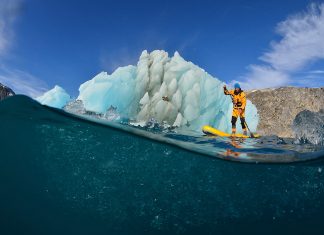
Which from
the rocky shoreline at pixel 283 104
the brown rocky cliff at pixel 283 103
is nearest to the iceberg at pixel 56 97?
the rocky shoreline at pixel 283 104

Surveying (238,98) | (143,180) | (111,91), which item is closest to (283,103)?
(111,91)

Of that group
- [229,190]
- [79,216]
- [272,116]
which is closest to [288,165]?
[229,190]

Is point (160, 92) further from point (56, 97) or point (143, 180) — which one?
point (56, 97)

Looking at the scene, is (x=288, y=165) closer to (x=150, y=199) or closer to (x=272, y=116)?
(x=150, y=199)

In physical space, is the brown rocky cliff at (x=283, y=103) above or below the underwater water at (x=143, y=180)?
above

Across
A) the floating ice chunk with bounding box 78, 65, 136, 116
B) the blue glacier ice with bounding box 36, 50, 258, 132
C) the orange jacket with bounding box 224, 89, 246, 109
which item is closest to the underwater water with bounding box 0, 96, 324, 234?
the orange jacket with bounding box 224, 89, 246, 109

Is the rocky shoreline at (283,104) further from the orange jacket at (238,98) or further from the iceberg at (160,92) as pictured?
the orange jacket at (238,98)

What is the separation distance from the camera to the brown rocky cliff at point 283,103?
6956 cm

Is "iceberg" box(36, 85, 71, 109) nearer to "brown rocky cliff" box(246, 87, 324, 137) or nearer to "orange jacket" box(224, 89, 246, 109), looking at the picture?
"orange jacket" box(224, 89, 246, 109)

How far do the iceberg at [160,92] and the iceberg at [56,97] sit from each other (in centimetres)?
98

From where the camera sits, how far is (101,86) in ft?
63.8

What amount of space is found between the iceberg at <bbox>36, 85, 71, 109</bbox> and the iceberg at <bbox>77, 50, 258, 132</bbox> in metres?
0.98

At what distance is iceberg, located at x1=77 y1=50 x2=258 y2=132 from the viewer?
1936 cm

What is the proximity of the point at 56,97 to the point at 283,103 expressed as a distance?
60.5 meters
